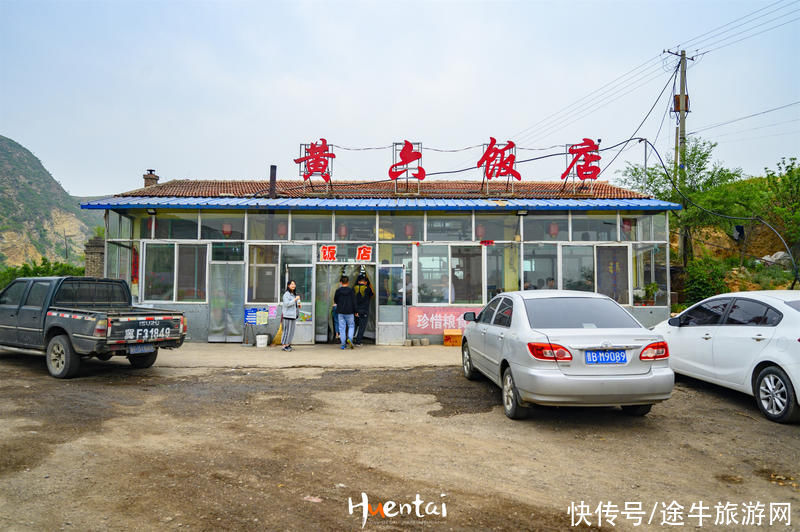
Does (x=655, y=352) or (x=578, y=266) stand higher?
(x=578, y=266)

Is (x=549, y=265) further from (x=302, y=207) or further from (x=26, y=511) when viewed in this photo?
(x=26, y=511)

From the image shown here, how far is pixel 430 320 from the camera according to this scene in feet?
44.1

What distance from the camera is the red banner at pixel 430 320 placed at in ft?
44.0

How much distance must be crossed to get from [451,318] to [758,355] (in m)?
8.10

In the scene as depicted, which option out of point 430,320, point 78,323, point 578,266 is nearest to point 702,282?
point 578,266

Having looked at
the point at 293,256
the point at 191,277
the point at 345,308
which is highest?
the point at 293,256

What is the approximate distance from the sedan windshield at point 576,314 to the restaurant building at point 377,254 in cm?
729

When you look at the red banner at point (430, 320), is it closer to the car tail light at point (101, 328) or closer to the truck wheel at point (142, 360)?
the truck wheel at point (142, 360)

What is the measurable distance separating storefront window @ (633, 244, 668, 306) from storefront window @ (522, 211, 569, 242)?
7.24 ft

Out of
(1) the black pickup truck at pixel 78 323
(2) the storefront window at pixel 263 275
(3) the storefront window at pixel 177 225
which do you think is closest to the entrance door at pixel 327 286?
(2) the storefront window at pixel 263 275

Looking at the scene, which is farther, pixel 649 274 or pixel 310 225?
pixel 310 225

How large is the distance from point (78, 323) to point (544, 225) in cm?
1129

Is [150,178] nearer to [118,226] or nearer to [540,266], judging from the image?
[118,226]

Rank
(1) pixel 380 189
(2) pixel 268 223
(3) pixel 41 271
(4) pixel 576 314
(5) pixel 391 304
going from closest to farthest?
(4) pixel 576 314, (5) pixel 391 304, (2) pixel 268 223, (1) pixel 380 189, (3) pixel 41 271
